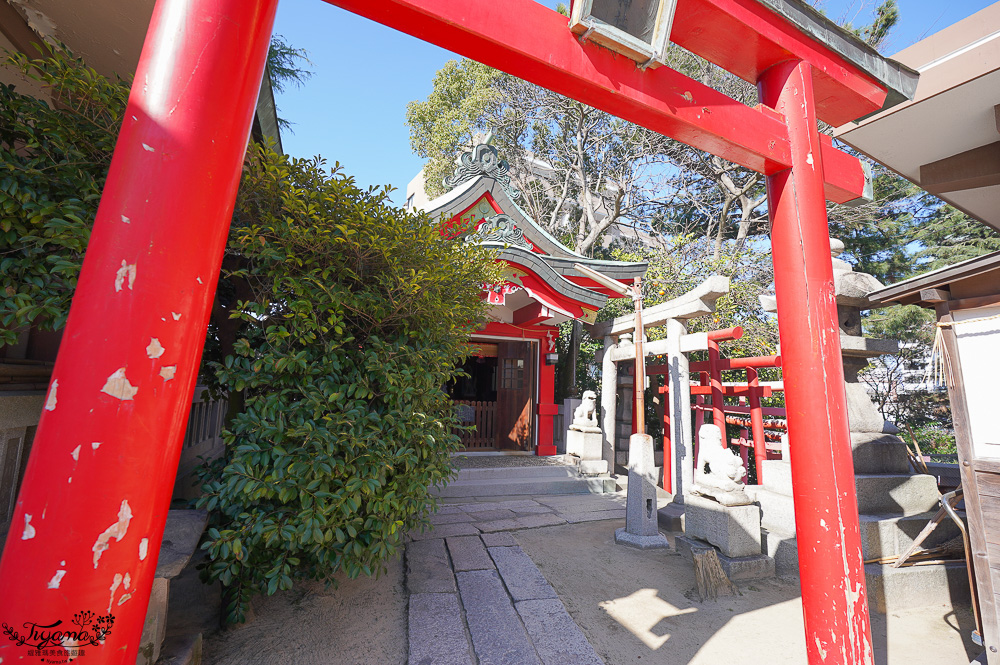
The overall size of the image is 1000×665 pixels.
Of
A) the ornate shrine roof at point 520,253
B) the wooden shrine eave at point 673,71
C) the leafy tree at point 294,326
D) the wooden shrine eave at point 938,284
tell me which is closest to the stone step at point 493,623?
the leafy tree at point 294,326

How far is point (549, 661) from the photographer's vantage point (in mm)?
2648

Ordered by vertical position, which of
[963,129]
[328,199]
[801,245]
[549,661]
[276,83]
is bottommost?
[549,661]

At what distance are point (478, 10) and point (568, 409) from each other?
8.54 metres

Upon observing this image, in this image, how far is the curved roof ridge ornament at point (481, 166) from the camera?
27.7 feet

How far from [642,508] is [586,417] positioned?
2.97 metres

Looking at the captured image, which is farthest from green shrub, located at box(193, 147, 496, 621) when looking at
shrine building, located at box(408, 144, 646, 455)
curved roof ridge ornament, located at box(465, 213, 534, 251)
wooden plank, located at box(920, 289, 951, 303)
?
curved roof ridge ornament, located at box(465, 213, 534, 251)

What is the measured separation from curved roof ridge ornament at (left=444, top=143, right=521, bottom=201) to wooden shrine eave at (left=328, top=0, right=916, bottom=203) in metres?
6.17

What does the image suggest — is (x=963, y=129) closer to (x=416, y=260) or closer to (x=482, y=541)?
(x=416, y=260)

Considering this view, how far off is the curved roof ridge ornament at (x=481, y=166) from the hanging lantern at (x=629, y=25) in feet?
21.1

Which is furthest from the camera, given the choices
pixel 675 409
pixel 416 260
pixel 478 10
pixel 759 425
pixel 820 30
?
pixel 759 425

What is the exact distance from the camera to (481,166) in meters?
8.43

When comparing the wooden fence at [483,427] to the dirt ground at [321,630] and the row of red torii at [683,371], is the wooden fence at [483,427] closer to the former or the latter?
the row of red torii at [683,371]

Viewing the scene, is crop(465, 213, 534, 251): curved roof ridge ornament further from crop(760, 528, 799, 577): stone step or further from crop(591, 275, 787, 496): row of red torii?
crop(760, 528, 799, 577): stone step

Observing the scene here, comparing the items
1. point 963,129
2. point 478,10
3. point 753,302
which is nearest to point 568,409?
point 753,302
